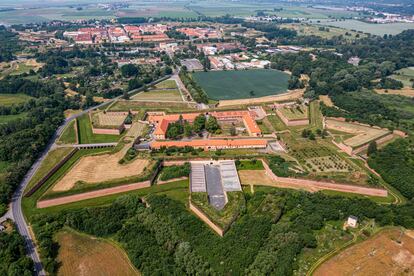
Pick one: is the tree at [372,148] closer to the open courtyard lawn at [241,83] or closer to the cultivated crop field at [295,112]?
the cultivated crop field at [295,112]

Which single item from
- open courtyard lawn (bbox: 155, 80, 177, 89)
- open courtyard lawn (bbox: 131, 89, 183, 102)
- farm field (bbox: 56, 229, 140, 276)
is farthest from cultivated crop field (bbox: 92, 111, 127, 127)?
farm field (bbox: 56, 229, 140, 276)

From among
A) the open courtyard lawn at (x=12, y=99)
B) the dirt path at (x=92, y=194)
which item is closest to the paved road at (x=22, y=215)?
the dirt path at (x=92, y=194)

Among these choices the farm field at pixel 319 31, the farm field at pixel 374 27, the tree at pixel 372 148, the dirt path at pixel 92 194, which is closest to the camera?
the dirt path at pixel 92 194

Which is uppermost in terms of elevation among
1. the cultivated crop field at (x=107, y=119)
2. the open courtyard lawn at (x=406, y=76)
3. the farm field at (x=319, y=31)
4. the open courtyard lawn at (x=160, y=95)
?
the farm field at (x=319, y=31)

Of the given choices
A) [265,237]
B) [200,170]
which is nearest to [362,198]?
[265,237]

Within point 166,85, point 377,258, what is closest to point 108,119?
point 166,85

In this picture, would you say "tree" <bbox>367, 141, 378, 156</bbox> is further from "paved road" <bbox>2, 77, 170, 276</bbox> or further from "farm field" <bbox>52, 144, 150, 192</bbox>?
"paved road" <bbox>2, 77, 170, 276</bbox>

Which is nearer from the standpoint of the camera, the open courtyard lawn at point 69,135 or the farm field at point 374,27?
the open courtyard lawn at point 69,135
